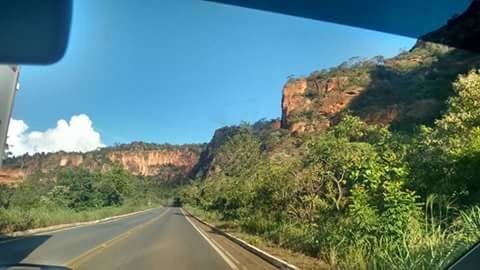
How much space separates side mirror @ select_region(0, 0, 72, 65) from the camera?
2.83m

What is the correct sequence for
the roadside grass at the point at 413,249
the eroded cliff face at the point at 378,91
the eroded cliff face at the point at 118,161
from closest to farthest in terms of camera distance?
the eroded cliff face at the point at 118,161
the roadside grass at the point at 413,249
the eroded cliff face at the point at 378,91

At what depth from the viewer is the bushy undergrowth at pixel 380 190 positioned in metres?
10.0

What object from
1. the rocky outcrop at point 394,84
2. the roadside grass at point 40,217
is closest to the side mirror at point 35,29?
the rocky outcrop at point 394,84

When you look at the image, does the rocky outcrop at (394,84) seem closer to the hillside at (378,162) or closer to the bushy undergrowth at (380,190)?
the hillside at (378,162)

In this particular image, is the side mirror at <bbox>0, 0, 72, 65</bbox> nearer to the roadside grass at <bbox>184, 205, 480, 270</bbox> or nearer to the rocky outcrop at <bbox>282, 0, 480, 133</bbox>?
Result: the rocky outcrop at <bbox>282, 0, 480, 133</bbox>

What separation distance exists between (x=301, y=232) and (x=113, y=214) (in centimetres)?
3784

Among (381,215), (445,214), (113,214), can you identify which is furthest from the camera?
(113,214)

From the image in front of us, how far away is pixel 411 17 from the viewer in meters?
3.77

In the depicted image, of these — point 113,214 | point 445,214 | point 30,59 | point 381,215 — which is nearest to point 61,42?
point 30,59

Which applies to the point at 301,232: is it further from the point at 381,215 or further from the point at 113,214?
the point at 113,214

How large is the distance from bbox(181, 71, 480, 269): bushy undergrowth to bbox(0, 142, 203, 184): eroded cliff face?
12.3ft

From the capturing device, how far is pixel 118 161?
852 centimetres

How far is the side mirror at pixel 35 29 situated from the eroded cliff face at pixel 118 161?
1.38 metres

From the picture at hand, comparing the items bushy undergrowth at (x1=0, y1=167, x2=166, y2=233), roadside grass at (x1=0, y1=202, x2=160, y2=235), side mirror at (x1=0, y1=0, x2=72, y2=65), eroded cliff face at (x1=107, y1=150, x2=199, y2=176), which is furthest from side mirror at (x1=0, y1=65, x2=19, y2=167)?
roadside grass at (x1=0, y1=202, x2=160, y2=235)
